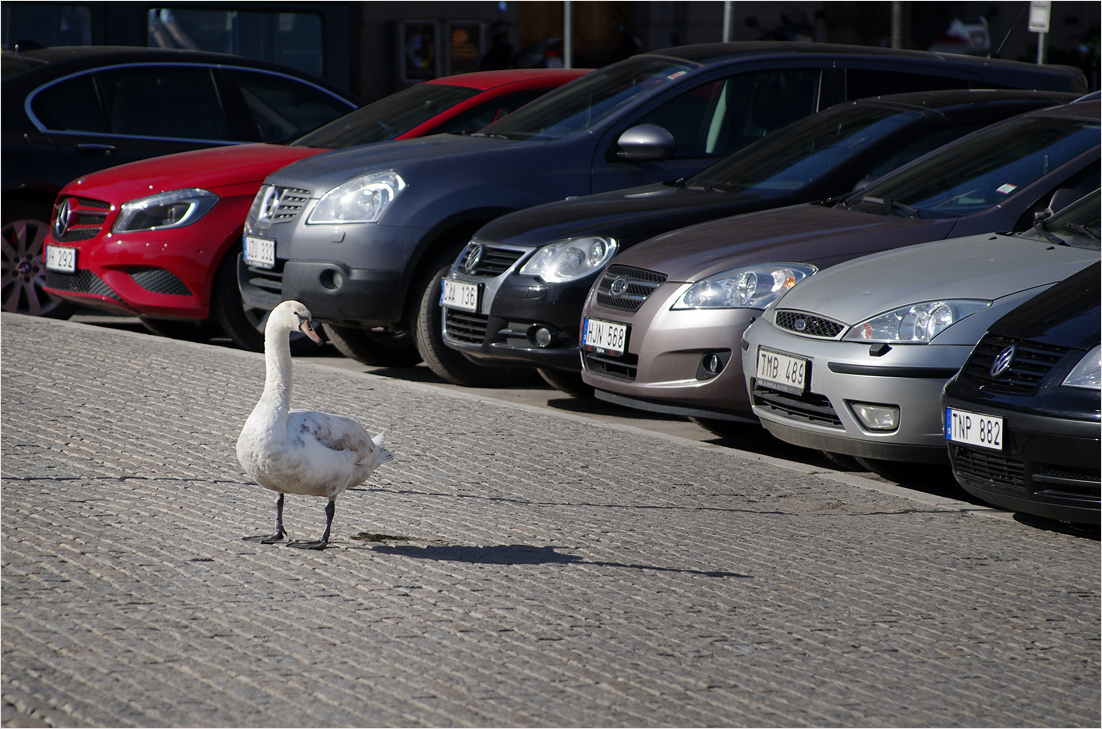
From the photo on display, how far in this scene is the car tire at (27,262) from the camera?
32.5 ft

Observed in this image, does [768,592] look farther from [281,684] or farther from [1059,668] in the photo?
[281,684]

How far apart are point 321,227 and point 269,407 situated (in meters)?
3.84

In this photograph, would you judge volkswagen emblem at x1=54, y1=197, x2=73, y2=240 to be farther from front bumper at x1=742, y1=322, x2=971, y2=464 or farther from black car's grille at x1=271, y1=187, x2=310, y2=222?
front bumper at x1=742, y1=322, x2=971, y2=464

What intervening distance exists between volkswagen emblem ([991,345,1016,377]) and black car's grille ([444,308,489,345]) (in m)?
3.06

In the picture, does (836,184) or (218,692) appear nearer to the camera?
(218,692)

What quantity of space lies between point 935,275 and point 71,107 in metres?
6.92

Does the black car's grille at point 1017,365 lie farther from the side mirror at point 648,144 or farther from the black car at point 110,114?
the black car at point 110,114

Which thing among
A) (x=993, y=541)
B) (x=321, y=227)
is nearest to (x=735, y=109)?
(x=321, y=227)

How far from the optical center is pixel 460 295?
767 cm

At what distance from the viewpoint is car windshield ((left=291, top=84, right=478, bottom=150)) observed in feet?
31.8

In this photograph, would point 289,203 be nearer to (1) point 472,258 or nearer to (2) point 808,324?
(1) point 472,258

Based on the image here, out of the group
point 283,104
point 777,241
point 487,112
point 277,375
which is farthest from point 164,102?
point 277,375

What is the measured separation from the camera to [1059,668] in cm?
383

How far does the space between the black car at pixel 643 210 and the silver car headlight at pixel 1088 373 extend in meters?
2.89
